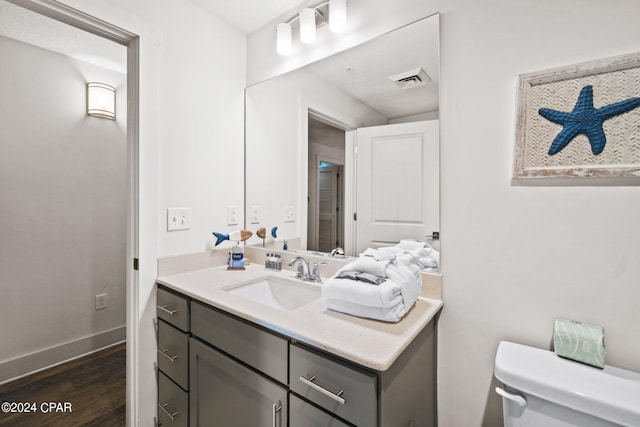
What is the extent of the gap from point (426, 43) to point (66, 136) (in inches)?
100

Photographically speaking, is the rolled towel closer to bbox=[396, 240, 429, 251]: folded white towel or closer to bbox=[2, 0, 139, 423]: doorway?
bbox=[396, 240, 429, 251]: folded white towel

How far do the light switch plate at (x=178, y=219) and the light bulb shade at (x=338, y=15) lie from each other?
117 centimetres

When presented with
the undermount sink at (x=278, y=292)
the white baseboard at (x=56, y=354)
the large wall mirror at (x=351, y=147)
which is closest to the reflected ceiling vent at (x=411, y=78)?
the large wall mirror at (x=351, y=147)

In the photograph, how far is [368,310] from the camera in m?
0.94

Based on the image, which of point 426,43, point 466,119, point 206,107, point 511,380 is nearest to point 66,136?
point 206,107

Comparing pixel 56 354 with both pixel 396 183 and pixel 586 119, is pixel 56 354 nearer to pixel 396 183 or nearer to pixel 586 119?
pixel 396 183

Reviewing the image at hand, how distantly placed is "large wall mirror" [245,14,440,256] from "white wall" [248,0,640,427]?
0.28 feet

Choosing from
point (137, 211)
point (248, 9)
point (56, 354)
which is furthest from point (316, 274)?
point (56, 354)

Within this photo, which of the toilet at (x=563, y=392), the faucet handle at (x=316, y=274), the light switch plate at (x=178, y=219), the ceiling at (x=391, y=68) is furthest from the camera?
the light switch plate at (x=178, y=219)

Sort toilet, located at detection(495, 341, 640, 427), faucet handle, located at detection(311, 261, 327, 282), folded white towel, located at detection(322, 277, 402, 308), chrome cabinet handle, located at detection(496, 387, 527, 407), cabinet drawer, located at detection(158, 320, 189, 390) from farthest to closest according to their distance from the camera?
faucet handle, located at detection(311, 261, 327, 282) < cabinet drawer, located at detection(158, 320, 189, 390) < folded white towel, located at detection(322, 277, 402, 308) < chrome cabinet handle, located at detection(496, 387, 527, 407) < toilet, located at detection(495, 341, 640, 427)

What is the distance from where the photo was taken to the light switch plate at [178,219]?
1498mm

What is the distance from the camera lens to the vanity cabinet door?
92 centimetres

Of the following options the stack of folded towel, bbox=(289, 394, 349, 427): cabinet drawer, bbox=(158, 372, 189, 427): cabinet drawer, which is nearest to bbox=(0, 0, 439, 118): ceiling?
the stack of folded towel

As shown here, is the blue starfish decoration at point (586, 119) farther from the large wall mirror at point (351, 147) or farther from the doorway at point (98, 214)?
the doorway at point (98, 214)
